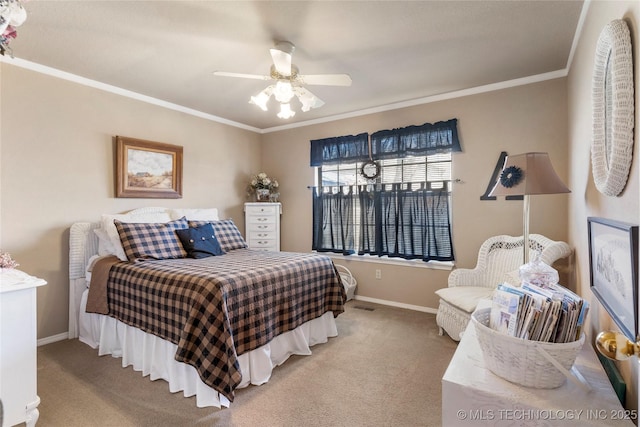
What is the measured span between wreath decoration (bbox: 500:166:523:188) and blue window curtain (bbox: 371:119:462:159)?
1.71m

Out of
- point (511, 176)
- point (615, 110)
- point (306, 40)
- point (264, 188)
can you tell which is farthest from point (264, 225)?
point (615, 110)

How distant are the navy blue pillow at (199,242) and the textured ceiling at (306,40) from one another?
148 centimetres

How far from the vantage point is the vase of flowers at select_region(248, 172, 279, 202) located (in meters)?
4.52

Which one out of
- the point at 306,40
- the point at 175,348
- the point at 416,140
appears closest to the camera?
the point at 175,348

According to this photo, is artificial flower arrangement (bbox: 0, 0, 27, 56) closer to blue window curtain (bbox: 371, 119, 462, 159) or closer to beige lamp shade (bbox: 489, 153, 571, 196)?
beige lamp shade (bbox: 489, 153, 571, 196)

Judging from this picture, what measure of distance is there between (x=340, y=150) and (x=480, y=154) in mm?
1664

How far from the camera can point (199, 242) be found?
10.0 feet

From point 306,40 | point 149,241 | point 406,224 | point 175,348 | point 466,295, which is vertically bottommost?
point 175,348

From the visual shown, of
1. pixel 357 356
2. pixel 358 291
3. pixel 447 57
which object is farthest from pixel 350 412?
pixel 447 57

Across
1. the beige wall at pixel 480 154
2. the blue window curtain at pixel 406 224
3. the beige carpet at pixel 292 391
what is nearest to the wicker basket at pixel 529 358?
the beige carpet at pixel 292 391

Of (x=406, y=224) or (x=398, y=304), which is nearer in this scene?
(x=406, y=224)

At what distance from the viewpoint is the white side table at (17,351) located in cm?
156

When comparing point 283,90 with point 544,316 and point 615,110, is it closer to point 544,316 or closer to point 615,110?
point 615,110

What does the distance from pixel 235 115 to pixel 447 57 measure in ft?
8.91
